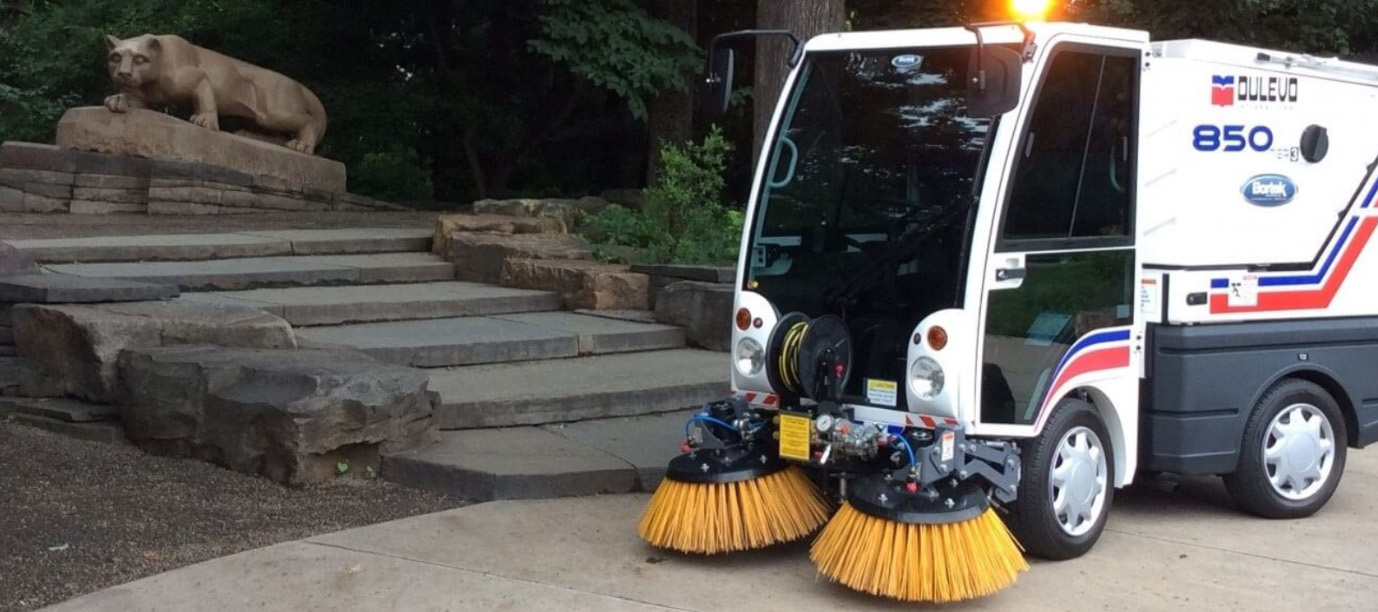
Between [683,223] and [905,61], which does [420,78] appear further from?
[905,61]

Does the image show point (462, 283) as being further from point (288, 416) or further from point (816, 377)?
point (816, 377)

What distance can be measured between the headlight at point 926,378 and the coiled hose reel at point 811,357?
277mm

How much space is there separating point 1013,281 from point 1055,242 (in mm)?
316

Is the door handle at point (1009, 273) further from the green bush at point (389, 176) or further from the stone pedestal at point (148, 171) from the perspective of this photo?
the green bush at point (389, 176)

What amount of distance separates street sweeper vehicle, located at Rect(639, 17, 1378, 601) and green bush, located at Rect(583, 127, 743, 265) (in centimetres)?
464

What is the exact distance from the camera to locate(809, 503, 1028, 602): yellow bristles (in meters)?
5.04

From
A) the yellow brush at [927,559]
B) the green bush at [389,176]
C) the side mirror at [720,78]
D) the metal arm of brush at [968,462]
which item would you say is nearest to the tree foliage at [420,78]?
the green bush at [389,176]

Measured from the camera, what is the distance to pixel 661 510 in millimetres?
5691

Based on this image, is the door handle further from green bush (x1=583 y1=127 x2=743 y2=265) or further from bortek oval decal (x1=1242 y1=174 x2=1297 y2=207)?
green bush (x1=583 y1=127 x2=743 y2=265)

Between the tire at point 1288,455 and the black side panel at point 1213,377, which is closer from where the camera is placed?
the black side panel at point 1213,377

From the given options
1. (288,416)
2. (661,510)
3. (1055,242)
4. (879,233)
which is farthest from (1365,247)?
(288,416)

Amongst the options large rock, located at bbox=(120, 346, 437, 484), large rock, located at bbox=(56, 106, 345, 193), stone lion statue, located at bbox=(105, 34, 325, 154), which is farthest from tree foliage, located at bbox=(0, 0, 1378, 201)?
large rock, located at bbox=(120, 346, 437, 484)

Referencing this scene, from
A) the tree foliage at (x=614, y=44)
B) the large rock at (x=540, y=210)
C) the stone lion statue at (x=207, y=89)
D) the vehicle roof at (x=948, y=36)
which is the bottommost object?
the large rock at (x=540, y=210)

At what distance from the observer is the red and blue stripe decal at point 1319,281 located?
21.3ft
